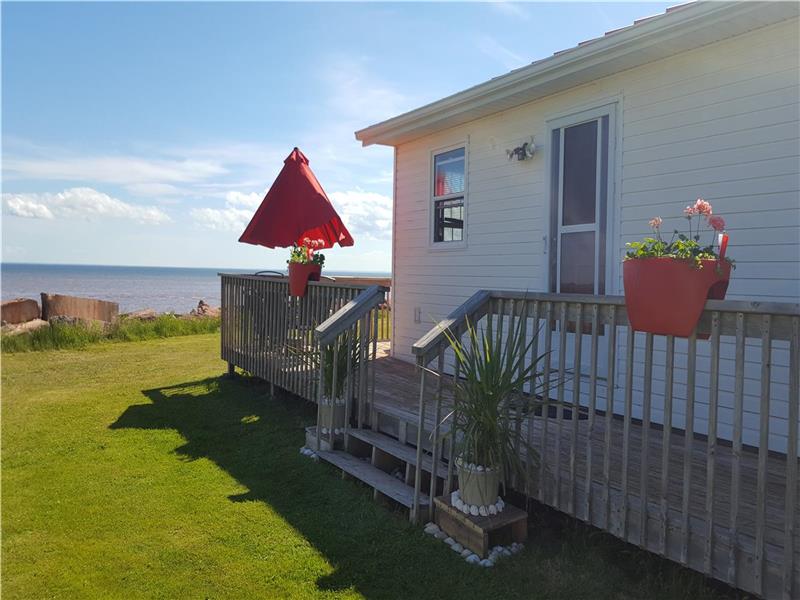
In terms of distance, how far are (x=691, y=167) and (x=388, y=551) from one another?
10.9ft

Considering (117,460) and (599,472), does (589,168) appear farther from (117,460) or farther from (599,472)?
(117,460)

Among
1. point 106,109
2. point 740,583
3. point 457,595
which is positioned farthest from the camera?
point 106,109

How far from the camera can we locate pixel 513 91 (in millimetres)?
4844

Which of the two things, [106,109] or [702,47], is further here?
[106,109]

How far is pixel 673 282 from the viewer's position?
88.8 inches

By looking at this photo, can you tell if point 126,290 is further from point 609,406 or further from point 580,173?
point 609,406

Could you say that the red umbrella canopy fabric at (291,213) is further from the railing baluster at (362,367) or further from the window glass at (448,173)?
the railing baluster at (362,367)

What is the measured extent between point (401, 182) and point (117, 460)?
443cm

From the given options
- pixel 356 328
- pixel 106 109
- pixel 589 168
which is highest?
pixel 106 109

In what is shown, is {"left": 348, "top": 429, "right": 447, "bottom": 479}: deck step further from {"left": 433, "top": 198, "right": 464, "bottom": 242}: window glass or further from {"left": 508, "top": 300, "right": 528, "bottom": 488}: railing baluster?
{"left": 433, "top": 198, "right": 464, "bottom": 242}: window glass

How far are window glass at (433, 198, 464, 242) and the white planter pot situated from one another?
3506 millimetres

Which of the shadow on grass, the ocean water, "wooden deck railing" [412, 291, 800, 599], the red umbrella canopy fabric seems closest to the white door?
"wooden deck railing" [412, 291, 800, 599]

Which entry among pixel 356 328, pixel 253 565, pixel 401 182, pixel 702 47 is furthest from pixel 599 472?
pixel 401 182

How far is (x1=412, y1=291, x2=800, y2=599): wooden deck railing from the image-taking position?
1997mm
